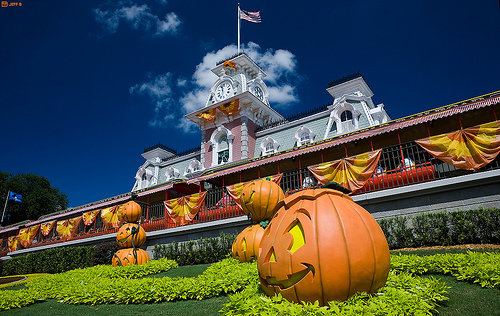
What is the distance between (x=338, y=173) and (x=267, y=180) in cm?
388

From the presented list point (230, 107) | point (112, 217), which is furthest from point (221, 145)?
point (112, 217)

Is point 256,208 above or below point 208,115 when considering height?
below

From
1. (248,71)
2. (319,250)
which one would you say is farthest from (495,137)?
(248,71)

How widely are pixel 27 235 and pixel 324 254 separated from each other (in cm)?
3064

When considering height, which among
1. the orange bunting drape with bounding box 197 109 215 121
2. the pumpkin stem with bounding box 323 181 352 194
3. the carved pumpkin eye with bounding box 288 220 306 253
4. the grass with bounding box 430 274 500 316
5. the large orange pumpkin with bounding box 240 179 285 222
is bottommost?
the grass with bounding box 430 274 500 316

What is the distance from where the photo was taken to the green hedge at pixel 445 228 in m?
7.78

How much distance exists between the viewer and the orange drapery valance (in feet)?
83.7

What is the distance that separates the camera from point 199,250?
12742 mm

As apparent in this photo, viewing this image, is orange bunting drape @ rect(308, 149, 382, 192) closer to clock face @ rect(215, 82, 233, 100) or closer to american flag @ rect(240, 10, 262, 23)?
clock face @ rect(215, 82, 233, 100)


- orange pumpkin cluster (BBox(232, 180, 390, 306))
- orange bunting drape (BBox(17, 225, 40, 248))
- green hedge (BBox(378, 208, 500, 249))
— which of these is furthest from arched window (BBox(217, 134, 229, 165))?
orange pumpkin cluster (BBox(232, 180, 390, 306))

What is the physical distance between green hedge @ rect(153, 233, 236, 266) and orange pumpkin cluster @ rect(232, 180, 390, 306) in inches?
327

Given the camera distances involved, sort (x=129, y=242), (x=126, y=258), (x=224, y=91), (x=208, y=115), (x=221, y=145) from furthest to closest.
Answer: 1. (x=224, y=91)
2. (x=208, y=115)
3. (x=221, y=145)
4. (x=129, y=242)
5. (x=126, y=258)

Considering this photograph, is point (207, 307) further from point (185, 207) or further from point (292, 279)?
point (185, 207)

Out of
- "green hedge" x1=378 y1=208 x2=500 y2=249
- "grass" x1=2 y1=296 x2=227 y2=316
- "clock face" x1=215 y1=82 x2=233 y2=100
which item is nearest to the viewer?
"grass" x1=2 y1=296 x2=227 y2=316
